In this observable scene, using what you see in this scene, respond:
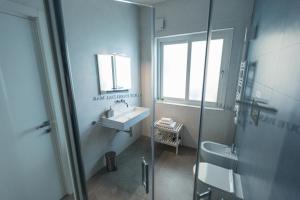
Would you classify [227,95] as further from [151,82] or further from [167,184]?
[167,184]

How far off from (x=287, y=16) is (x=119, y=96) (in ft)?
6.50

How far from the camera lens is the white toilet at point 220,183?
1301mm

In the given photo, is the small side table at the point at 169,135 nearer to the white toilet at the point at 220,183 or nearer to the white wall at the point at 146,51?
the white wall at the point at 146,51

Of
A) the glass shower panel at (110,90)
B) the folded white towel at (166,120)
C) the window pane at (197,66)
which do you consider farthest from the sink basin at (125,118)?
the window pane at (197,66)

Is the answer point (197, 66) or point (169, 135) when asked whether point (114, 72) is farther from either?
point (169, 135)

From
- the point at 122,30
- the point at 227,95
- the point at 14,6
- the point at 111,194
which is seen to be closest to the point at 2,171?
the point at 111,194

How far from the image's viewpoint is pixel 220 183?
1.39 m

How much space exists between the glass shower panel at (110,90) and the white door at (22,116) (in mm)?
339

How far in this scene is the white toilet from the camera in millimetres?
1301

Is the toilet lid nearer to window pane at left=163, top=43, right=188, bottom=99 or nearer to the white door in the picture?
window pane at left=163, top=43, right=188, bottom=99

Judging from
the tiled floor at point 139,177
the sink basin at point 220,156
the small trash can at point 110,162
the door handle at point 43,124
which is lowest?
the tiled floor at point 139,177

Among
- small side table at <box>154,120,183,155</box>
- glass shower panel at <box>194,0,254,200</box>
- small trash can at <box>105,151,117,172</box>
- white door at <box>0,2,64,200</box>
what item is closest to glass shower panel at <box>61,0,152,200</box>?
small trash can at <box>105,151,117,172</box>

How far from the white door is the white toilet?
66.2 inches

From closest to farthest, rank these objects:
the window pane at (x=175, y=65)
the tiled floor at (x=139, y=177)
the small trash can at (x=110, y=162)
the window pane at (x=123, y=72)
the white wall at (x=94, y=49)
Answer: the white wall at (x=94, y=49), the tiled floor at (x=139, y=177), the small trash can at (x=110, y=162), the window pane at (x=123, y=72), the window pane at (x=175, y=65)
